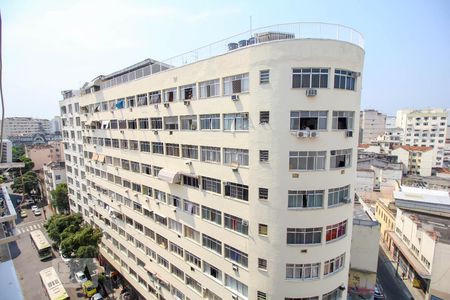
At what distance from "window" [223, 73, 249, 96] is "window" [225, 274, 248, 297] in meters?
10.7

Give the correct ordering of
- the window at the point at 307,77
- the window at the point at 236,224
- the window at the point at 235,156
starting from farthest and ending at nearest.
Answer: the window at the point at 236,224 < the window at the point at 235,156 < the window at the point at 307,77

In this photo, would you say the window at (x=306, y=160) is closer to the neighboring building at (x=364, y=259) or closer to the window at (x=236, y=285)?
the window at (x=236, y=285)

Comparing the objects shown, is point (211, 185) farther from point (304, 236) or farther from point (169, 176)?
point (304, 236)

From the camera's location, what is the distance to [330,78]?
11.0 metres

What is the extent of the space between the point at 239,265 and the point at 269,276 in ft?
6.05

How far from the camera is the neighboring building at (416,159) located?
61.6 metres

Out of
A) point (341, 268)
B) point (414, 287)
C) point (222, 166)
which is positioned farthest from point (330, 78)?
point (414, 287)

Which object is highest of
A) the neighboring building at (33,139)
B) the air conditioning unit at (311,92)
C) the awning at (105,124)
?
the air conditioning unit at (311,92)

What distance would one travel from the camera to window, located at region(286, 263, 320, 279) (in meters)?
12.1

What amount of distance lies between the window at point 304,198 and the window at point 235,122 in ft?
13.4

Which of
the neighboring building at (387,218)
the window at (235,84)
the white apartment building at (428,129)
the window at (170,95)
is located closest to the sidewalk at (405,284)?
the neighboring building at (387,218)

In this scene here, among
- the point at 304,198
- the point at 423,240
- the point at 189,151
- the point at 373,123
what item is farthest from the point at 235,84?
the point at 373,123

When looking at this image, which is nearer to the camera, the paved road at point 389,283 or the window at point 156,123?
the window at point 156,123

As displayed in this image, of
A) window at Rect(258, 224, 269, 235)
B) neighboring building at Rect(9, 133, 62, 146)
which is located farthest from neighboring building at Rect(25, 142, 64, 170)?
window at Rect(258, 224, 269, 235)
